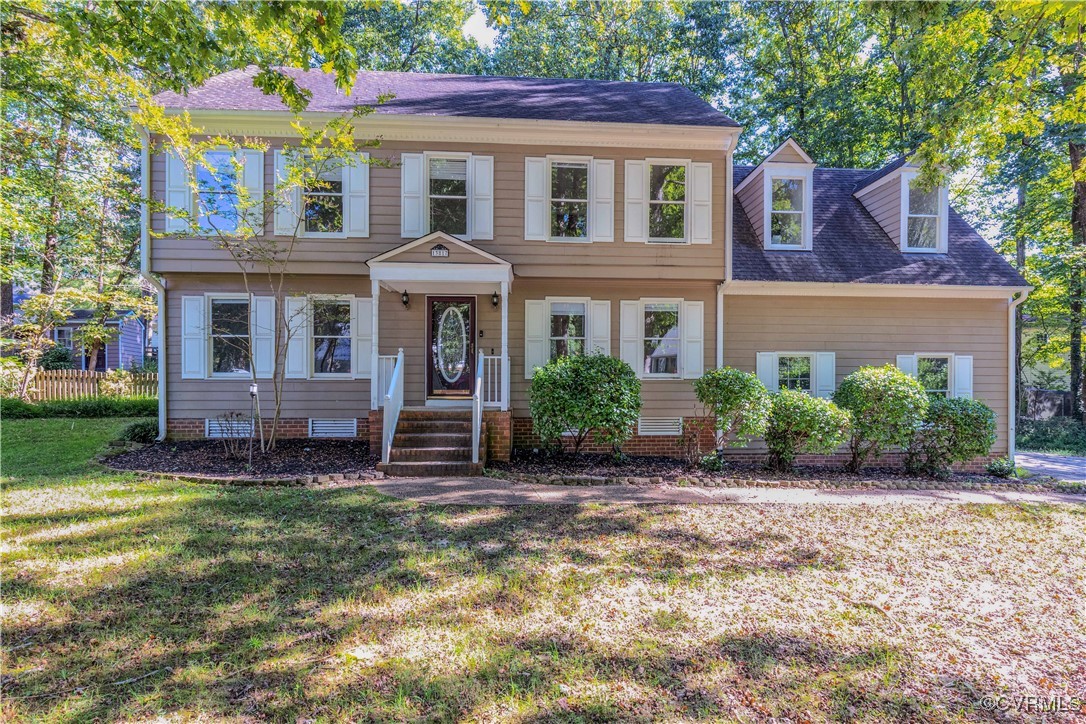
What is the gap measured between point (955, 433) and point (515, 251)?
8.04 metres

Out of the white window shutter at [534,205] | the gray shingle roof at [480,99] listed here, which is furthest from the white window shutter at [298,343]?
the white window shutter at [534,205]

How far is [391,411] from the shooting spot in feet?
23.8

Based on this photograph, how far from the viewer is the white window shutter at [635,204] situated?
8938 mm

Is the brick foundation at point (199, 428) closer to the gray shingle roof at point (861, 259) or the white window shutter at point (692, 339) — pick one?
the white window shutter at point (692, 339)

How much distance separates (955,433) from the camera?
812cm

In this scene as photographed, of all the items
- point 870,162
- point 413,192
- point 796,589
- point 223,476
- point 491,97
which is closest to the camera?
point 796,589

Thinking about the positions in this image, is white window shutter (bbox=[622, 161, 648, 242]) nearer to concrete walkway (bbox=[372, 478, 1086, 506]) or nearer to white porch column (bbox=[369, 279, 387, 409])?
white porch column (bbox=[369, 279, 387, 409])

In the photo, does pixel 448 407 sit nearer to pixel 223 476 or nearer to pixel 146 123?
pixel 223 476

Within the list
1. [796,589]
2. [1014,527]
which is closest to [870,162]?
[1014,527]

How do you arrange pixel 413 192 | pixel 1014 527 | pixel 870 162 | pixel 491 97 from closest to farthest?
pixel 1014 527 < pixel 413 192 < pixel 491 97 < pixel 870 162

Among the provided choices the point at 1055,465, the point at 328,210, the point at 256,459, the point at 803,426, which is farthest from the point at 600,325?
the point at 1055,465

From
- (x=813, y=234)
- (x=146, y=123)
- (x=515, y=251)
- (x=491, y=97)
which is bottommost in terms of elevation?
(x=515, y=251)

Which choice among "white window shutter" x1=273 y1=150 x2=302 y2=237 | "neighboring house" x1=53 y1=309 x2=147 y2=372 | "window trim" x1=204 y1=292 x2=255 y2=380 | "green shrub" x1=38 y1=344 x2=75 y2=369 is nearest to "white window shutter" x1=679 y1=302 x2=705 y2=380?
"white window shutter" x1=273 y1=150 x2=302 y2=237

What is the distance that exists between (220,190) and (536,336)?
5902 mm
